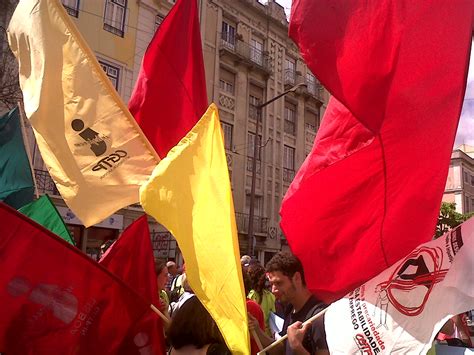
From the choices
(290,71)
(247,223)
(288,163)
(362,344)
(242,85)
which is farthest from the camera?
(290,71)

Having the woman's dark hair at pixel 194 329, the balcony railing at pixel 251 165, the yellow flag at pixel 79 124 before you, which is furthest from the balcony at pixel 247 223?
the woman's dark hair at pixel 194 329

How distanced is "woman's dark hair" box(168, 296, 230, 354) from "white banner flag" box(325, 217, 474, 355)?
0.58 meters

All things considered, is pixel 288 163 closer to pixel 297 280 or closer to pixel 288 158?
pixel 288 158

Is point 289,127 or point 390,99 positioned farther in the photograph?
point 289,127

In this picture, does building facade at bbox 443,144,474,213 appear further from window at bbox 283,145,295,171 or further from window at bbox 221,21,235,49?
window at bbox 221,21,235,49

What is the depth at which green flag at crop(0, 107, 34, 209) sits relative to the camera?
5488 mm

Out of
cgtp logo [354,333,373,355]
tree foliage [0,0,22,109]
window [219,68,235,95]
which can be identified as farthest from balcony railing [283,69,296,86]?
cgtp logo [354,333,373,355]

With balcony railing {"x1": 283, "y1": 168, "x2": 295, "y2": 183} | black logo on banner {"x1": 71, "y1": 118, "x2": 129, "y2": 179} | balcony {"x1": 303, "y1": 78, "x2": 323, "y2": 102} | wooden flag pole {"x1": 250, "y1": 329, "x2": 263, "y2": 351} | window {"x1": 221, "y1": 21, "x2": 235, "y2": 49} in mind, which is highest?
window {"x1": 221, "y1": 21, "x2": 235, "y2": 49}

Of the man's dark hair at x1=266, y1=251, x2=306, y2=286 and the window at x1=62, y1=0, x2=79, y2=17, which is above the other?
the window at x1=62, y1=0, x2=79, y2=17

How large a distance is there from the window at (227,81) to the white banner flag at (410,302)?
21.4m

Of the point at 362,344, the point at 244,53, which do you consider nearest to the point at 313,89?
the point at 244,53

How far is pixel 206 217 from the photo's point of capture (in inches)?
106

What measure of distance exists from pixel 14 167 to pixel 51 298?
3.13 meters

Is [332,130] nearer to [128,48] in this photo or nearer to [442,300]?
[442,300]
